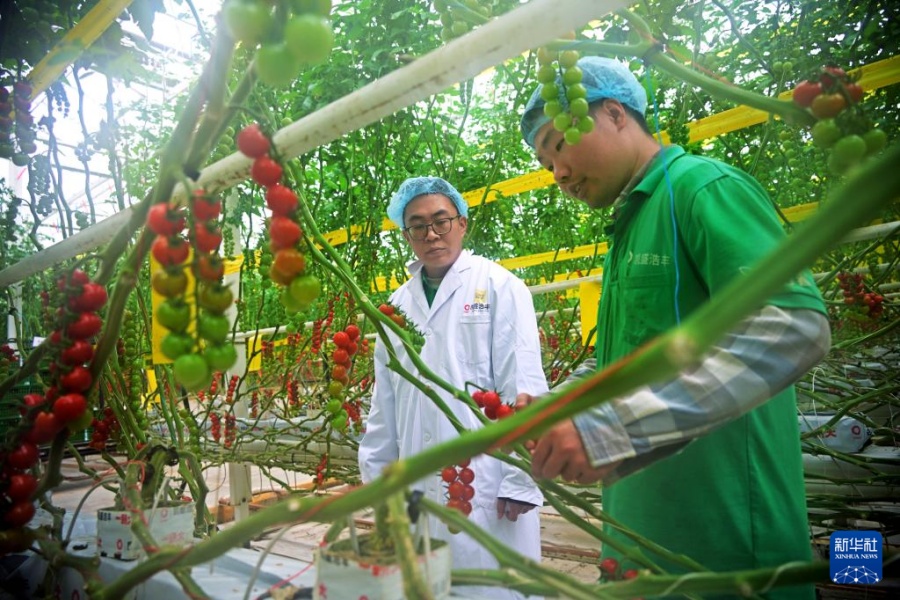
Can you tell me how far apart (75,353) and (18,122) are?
895mm

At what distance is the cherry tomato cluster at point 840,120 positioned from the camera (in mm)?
756

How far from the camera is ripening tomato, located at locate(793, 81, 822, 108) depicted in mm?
775

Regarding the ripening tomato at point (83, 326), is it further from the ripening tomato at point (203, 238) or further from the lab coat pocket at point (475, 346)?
the lab coat pocket at point (475, 346)

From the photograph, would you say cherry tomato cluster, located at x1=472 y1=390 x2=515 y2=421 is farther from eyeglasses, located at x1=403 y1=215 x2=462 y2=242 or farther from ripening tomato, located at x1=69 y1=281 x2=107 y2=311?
eyeglasses, located at x1=403 y1=215 x2=462 y2=242

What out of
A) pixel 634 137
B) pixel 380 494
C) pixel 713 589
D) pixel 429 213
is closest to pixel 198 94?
pixel 380 494

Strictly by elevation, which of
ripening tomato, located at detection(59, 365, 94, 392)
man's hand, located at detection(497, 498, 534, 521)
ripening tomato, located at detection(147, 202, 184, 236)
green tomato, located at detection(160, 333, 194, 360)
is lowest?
man's hand, located at detection(497, 498, 534, 521)

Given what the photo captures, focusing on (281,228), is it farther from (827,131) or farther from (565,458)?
(827,131)

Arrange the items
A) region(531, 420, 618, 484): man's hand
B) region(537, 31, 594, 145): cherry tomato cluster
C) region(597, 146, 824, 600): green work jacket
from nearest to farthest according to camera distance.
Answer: region(531, 420, 618, 484): man's hand < region(537, 31, 594, 145): cherry tomato cluster < region(597, 146, 824, 600): green work jacket

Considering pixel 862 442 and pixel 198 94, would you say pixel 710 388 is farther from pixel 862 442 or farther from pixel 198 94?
pixel 862 442

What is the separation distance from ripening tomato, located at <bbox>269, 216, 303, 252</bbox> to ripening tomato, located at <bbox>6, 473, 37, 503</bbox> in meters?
0.46

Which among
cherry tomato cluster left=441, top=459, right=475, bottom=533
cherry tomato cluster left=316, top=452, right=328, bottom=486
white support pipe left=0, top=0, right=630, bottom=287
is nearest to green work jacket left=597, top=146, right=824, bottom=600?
cherry tomato cluster left=441, top=459, right=475, bottom=533

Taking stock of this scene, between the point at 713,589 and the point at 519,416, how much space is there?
1.18 ft

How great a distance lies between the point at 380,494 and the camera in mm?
486

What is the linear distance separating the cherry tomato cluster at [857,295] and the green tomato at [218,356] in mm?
2887
